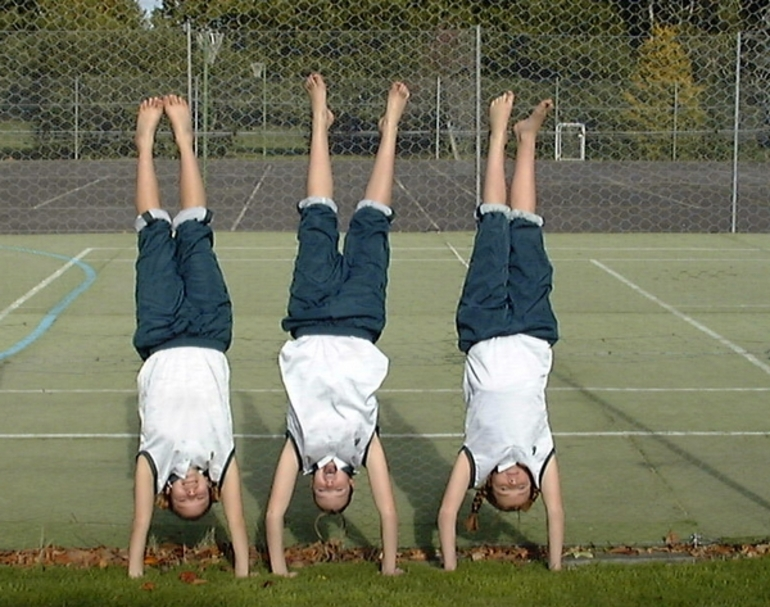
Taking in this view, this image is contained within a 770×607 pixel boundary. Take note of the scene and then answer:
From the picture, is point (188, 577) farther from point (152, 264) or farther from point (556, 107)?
point (556, 107)

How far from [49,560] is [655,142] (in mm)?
25258

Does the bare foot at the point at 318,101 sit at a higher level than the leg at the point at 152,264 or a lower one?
higher

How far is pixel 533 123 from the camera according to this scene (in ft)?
23.3

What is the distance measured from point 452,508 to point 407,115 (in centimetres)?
2298

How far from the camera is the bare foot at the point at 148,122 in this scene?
6.97 m

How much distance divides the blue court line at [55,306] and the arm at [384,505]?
5.97 meters

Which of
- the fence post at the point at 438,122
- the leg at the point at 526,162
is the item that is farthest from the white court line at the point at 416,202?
the leg at the point at 526,162

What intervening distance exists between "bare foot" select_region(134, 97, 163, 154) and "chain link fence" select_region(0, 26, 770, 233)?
16.1 meters

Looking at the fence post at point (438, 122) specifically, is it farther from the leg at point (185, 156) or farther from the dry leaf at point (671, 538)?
the dry leaf at point (671, 538)

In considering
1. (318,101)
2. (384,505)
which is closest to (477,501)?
(384,505)

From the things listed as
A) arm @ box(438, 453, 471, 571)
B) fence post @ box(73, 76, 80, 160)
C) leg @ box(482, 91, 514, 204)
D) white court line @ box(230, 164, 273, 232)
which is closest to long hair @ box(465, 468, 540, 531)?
arm @ box(438, 453, 471, 571)

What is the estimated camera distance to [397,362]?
462 inches

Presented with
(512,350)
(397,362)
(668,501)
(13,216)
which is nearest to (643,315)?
(397,362)

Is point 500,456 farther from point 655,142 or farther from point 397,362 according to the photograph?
point 655,142
